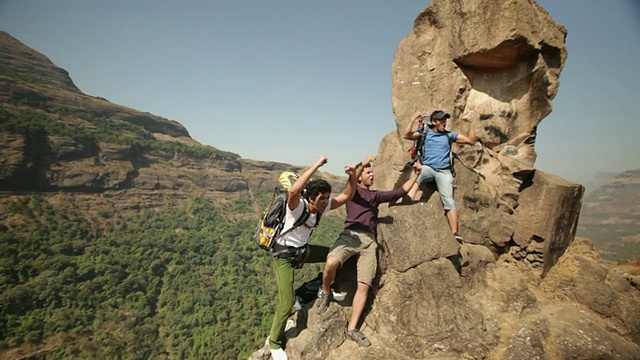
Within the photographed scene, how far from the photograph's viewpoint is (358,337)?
4305mm

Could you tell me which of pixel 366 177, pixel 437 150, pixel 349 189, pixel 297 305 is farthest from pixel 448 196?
pixel 297 305

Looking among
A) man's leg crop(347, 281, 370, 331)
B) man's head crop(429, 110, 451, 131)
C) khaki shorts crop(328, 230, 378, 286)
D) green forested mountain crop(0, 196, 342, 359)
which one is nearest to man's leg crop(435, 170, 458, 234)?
man's head crop(429, 110, 451, 131)

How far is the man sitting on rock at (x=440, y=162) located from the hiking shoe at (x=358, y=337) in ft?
9.31

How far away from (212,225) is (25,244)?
124ft

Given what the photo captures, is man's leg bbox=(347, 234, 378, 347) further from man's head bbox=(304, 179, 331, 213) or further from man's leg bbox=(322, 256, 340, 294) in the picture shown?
man's head bbox=(304, 179, 331, 213)

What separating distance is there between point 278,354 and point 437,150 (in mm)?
4773

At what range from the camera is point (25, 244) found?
154ft

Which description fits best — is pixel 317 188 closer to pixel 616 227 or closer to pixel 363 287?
pixel 363 287

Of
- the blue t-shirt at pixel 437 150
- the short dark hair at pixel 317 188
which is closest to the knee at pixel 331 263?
the short dark hair at pixel 317 188

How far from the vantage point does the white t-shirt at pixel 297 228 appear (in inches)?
161

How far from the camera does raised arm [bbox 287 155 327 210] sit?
12.1 feet

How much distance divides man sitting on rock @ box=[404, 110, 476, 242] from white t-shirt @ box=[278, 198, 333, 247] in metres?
2.80

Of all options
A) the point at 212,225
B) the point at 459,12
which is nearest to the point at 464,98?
the point at 459,12

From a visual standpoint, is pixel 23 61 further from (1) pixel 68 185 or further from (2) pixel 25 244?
(2) pixel 25 244
